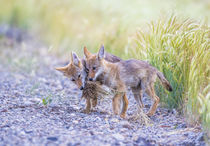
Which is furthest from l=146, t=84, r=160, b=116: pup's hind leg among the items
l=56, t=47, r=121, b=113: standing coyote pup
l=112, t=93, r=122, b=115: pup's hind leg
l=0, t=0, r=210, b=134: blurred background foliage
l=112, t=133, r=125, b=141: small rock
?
l=112, t=133, r=125, b=141: small rock

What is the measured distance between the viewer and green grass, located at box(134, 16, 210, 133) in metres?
4.04

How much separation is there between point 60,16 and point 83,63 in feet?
18.7

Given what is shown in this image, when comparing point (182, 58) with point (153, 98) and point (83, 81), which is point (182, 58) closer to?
point (153, 98)

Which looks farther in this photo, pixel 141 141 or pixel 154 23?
pixel 154 23

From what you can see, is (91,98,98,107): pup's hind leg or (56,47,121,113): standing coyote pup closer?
(56,47,121,113): standing coyote pup

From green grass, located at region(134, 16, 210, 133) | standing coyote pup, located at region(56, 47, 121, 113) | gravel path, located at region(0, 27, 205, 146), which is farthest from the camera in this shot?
standing coyote pup, located at region(56, 47, 121, 113)

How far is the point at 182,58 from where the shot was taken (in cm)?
457

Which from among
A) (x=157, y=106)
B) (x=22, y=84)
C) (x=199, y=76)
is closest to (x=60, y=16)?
(x=22, y=84)

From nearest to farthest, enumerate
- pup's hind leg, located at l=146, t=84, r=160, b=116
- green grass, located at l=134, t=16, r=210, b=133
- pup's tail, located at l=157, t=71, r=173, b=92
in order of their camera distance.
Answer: green grass, located at l=134, t=16, r=210, b=133, pup's tail, located at l=157, t=71, r=173, b=92, pup's hind leg, located at l=146, t=84, r=160, b=116

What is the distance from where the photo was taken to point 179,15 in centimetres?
545

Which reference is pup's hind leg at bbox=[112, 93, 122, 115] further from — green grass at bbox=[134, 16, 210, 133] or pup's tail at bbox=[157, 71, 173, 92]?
green grass at bbox=[134, 16, 210, 133]

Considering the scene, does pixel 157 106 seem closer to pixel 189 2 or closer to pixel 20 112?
pixel 20 112

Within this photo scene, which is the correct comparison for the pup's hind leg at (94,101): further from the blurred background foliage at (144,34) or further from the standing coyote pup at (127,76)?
the blurred background foliage at (144,34)

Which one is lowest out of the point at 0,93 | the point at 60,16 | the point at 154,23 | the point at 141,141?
the point at 141,141
